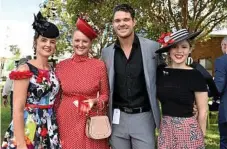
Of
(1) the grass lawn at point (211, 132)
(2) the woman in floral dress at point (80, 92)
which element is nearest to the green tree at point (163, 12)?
(1) the grass lawn at point (211, 132)

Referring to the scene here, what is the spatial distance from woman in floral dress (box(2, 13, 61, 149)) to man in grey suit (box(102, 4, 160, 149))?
62cm

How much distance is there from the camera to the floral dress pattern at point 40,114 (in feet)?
12.2

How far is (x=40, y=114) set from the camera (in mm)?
3775

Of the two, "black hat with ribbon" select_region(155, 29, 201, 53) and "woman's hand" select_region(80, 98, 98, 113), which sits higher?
"black hat with ribbon" select_region(155, 29, 201, 53)

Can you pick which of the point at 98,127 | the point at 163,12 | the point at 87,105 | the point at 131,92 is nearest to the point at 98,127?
the point at 98,127

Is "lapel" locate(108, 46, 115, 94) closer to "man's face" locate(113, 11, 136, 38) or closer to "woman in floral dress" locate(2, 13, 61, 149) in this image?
"man's face" locate(113, 11, 136, 38)

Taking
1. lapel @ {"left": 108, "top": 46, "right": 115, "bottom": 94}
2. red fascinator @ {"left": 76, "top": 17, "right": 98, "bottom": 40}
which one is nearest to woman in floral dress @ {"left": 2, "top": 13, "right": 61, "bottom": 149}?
red fascinator @ {"left": 76, "top": 17, "right": 98, "bottom": 40}

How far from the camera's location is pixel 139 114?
13.3 feet

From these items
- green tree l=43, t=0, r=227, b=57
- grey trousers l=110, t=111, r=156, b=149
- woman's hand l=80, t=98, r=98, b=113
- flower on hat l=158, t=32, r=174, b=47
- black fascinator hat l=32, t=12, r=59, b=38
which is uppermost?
green tree l=43, t=0, r=227, b=57

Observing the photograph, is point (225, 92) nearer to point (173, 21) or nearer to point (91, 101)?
point (91, 101)

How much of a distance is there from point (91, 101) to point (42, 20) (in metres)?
0.97

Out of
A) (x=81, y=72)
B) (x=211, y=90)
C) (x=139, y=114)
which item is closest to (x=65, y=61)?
(x=81, y=72)

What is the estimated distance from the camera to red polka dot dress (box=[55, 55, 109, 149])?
3.95m

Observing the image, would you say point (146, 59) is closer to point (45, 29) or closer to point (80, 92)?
point (80, 92)
